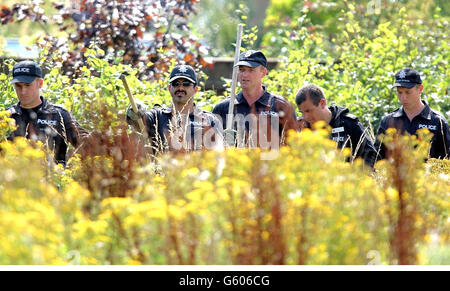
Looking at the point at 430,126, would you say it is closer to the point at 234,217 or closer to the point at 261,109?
the point at 261,109

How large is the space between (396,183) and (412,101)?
326 centimetres

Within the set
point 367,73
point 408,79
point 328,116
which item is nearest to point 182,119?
point 328,116

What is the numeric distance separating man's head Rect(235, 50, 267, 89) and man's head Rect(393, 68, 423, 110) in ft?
3.70

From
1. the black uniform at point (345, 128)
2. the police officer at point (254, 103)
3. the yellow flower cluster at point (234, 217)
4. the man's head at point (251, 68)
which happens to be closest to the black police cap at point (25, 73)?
the police officer at point (254, 103)

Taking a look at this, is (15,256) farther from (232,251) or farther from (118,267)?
(232,251)

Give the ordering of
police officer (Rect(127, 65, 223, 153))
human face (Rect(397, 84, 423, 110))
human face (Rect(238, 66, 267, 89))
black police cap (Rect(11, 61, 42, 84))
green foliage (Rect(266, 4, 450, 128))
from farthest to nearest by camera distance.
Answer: green foliage (Rect(266, 4, 450, 128)), human face (Rect(397, 84, 423, 110)), human face (Rect(238, 66, 267, 89)), black police cap (Rect(11, 61, 42, 84)), police officer (Rect(127, 65, 223, 153))

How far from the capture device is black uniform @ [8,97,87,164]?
643 centimetres

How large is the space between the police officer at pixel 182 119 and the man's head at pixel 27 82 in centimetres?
84

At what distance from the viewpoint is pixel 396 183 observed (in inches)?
162

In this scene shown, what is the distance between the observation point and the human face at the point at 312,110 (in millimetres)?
6543

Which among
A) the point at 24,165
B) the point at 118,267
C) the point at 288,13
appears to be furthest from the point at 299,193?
the point at 288,13

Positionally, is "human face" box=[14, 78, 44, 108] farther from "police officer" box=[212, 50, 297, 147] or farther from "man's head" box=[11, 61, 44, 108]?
"police officer" box=[212, 50, 297, 147]

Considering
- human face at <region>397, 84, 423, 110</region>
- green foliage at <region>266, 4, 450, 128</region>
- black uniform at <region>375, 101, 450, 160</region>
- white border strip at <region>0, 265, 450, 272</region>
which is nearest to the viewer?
white border strip at <region>0, 265, 450, 272</region>

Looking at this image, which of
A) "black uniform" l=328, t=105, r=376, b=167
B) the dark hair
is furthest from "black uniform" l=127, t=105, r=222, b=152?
"black uniform" l=328, t=105, r=376, b=167
